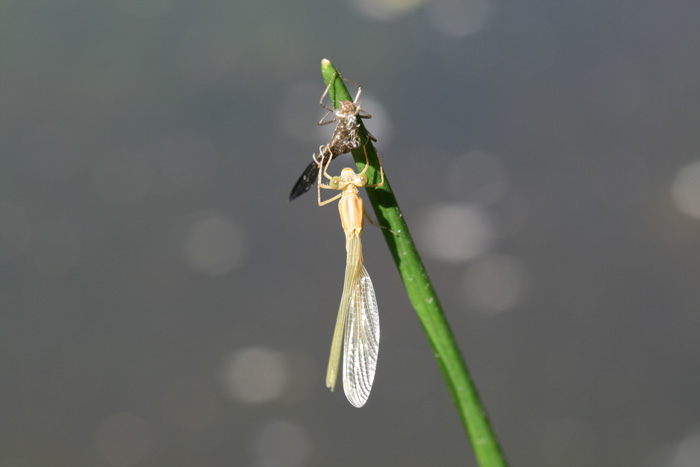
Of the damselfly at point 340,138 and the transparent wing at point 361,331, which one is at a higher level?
the damselfly at point 340,138

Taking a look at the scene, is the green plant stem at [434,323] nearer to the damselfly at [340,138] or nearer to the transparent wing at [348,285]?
the damselfly at [340,138]

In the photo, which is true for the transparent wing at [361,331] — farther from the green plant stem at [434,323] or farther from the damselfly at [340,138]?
the green plant stem at [434,323]

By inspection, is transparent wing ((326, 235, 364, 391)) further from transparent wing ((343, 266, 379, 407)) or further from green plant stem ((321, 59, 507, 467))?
green plant stem ((321, 59, 507, 467))

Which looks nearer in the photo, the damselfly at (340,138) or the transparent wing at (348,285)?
the damselfly at (340,138)

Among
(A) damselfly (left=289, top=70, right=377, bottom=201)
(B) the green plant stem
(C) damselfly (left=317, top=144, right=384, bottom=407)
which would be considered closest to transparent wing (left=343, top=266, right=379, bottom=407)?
(C) damselfly (left=317, top=144, right=384, bottom=407)

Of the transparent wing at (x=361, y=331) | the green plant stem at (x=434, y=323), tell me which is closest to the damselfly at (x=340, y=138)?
the green plant stem at (x=434, y=323)

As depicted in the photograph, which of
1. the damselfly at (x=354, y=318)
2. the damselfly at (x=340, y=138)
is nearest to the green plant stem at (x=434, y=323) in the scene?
the damselfly at (x=340, y=138)

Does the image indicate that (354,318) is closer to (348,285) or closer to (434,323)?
(348,285)
